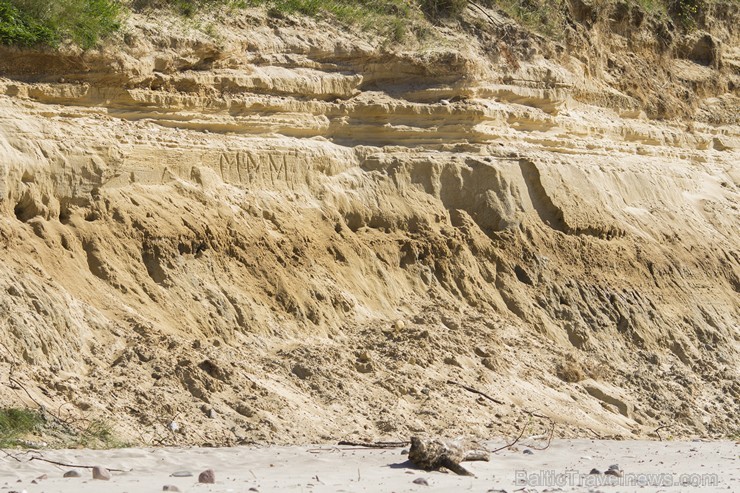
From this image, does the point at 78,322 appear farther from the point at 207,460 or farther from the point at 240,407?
the point at 207,460

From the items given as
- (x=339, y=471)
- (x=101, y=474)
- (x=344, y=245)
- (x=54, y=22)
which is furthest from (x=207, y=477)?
(x=54, y=22)

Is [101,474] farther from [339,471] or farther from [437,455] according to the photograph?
[437,455]

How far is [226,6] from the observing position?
608 inches

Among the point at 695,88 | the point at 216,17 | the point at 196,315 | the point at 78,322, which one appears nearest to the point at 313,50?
the point at 216,17

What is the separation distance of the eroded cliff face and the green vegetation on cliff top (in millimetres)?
254

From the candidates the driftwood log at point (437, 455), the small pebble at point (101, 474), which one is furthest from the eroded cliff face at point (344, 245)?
the driftwood log at point (437, 455)

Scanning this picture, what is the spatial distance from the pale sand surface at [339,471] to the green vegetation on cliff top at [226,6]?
5.53 metres

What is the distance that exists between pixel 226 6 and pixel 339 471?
790 cm

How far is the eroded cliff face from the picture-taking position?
38.2 feet

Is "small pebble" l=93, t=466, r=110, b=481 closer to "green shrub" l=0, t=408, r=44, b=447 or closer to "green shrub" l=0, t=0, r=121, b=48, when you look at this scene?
"green shrub" l=0, t=408, r=44, b=447

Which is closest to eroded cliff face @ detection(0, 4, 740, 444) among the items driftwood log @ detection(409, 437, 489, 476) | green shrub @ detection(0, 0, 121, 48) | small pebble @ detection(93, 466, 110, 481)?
green shrub @ detection(0, 0, 121, 48)

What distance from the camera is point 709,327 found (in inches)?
696

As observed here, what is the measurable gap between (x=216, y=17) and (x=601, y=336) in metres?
6.64

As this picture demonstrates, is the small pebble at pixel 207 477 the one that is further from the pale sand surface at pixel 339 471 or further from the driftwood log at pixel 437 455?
the driftwood log at pixel 437 455
